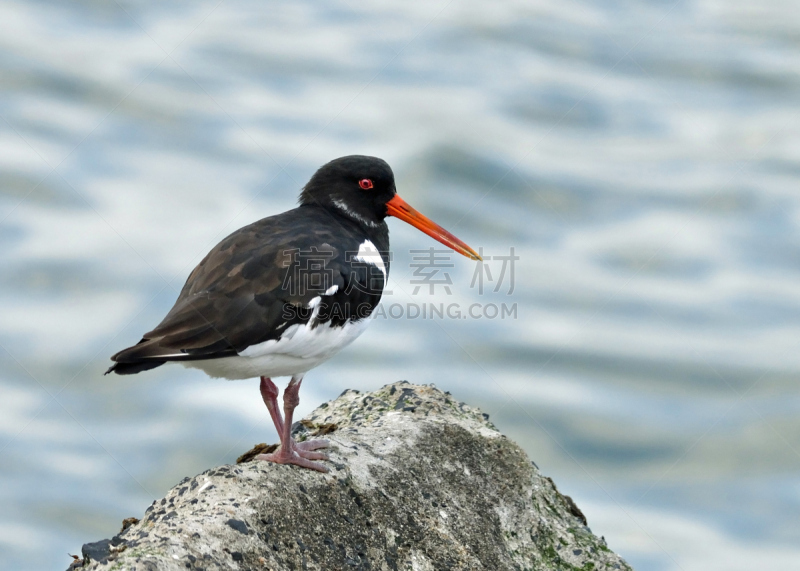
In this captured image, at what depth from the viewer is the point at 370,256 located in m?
5.89

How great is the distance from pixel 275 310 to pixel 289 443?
2.48ft

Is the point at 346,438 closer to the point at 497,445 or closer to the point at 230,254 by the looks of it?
the point at 497,445

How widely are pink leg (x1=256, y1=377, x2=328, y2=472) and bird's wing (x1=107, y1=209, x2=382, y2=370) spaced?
607mm

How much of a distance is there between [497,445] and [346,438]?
889 mm

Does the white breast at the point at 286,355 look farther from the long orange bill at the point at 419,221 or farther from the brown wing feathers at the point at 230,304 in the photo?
the long orange bill at the point at 419,221

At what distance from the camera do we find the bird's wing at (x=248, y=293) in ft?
15.7

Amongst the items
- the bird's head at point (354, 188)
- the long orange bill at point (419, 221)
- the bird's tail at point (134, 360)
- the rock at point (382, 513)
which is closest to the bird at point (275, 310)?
the bird's tail at point (134, 360)

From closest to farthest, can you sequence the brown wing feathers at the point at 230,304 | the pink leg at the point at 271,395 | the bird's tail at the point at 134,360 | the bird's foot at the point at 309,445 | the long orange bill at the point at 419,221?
the bird's tail at the point at 134,360, the brown wing feathers at the point at 230,304, the bird's foot at the point at 309,445, the pink leg at the point at 271,395, the long orange bill at the point at 419,221

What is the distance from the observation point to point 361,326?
5.60 meters

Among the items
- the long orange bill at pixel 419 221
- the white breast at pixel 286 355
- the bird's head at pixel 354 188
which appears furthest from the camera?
the long orange bill at pixel 419 221

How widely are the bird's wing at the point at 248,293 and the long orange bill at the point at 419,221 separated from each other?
1337 mm

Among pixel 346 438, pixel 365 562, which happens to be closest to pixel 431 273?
pixel 346 438

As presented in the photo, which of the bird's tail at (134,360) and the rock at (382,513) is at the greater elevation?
the bird's tail at (134,360)

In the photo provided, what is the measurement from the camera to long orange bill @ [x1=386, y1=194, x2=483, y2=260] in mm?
6840
